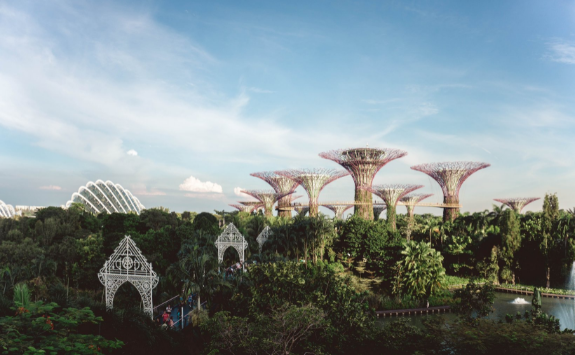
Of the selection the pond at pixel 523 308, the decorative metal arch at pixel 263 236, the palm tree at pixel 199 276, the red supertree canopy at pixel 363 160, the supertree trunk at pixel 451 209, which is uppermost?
the red supertree canopy at pixel 363 160

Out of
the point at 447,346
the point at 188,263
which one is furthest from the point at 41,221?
the point at 447,346

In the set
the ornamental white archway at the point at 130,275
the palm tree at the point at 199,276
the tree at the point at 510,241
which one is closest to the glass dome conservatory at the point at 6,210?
the palm tree at the point at 199,276

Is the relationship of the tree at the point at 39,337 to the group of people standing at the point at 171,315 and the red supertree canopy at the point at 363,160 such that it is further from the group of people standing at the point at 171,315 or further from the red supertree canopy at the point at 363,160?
the red supertree canopy at the point at 363,160

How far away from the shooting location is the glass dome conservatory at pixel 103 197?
65688mm

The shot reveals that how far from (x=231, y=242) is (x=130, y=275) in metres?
8.09

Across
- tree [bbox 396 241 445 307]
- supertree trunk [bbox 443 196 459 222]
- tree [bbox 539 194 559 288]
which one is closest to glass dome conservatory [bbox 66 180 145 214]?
supertree trunk [bbox 443 196 459 222]

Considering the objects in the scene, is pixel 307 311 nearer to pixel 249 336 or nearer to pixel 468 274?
pixel 249 336

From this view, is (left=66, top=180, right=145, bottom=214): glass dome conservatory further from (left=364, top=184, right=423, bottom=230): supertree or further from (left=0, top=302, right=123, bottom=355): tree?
(left=0, top=302, right=123, bottom=355): tree

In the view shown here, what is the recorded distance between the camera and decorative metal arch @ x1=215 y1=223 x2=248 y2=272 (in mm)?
20328

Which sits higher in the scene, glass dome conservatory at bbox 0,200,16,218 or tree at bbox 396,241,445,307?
glass dome conservatory at bbox 0,200,16,218

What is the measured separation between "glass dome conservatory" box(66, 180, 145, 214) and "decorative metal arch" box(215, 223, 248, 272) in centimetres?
4928

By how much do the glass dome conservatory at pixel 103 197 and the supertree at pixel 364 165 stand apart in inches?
1630

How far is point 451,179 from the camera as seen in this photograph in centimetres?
5066

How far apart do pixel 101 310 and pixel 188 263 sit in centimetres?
519
